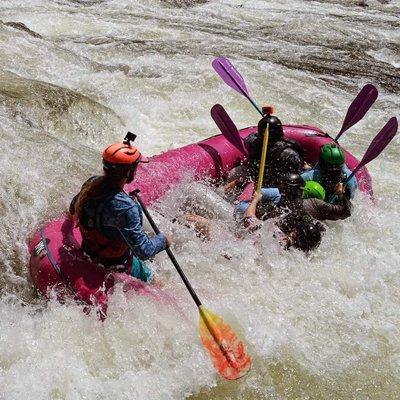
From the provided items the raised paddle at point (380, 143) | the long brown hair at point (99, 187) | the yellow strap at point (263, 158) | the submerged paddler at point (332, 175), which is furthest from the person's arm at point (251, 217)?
the long brown hair at point (99, 187)

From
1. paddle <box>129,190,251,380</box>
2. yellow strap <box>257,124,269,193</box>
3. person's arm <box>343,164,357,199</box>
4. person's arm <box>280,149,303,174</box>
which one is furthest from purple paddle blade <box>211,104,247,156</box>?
paddle <box>129,190,251,380</box>

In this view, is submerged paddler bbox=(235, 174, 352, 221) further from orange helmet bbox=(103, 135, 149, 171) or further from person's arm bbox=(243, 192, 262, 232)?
orange helmet bbox=(103, 135, 149, 171)

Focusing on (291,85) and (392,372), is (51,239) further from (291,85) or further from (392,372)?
(291,85)

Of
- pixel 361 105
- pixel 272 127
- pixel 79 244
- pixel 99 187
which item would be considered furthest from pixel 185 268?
pixel 361 105

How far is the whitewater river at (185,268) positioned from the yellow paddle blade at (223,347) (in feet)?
0.39

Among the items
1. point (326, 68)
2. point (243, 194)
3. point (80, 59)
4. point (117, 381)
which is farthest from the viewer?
point (326, 68)

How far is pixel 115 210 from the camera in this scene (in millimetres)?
2785

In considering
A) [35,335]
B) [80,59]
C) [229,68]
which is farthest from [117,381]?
[80,59]

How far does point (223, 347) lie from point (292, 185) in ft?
4.85

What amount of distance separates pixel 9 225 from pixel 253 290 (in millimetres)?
1662

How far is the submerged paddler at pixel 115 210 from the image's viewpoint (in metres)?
2.73

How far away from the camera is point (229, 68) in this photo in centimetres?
593

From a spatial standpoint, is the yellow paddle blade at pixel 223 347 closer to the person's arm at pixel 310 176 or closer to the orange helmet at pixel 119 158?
the orange helmet at pixel 119 158

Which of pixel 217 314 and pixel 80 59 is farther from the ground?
pixel 217 314
